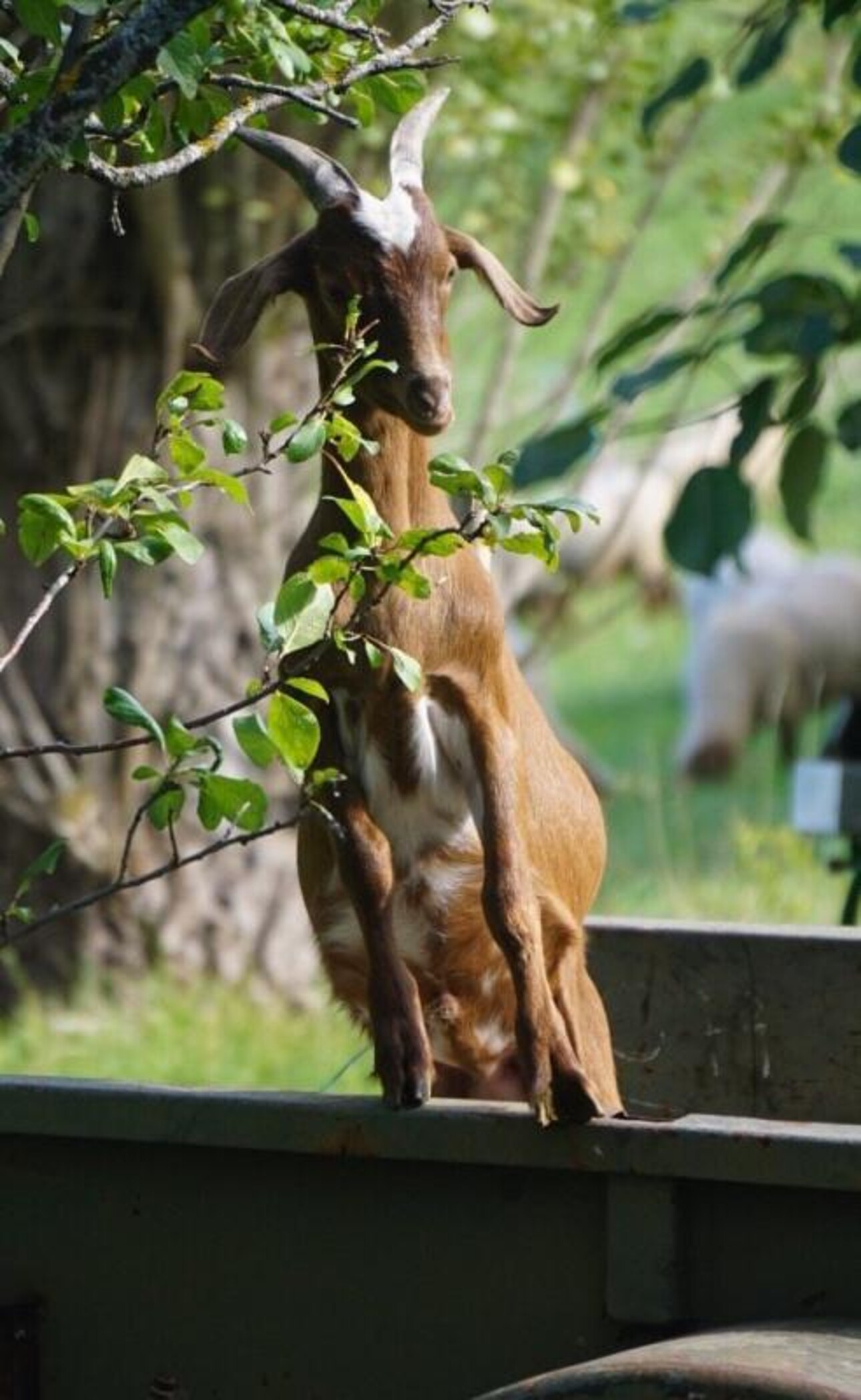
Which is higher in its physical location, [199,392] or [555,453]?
[555,453]

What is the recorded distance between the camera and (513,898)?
3.11 metres

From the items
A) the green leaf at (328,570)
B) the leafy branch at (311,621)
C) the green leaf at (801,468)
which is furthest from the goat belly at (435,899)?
the green leaf at (801,468)

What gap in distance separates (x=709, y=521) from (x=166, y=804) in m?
1.73

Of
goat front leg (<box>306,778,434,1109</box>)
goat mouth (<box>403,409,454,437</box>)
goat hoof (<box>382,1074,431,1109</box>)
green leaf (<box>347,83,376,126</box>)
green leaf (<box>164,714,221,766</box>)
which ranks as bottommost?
goat hoof (<box>382,1074,431,1109</box>)

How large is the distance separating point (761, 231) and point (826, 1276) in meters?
2.06

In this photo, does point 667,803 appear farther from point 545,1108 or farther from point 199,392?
point 199,392

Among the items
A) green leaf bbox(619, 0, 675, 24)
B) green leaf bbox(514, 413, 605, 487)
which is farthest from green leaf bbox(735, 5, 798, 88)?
green leaf bbox(514, 413, 605, 487)

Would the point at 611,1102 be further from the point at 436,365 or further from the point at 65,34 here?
the point at 65,34

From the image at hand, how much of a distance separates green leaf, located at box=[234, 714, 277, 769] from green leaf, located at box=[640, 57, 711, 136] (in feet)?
7.62

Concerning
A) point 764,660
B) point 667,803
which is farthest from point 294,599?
point 764,660

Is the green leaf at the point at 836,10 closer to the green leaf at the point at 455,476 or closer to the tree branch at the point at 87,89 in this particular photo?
the green leaf at the point at 455,476

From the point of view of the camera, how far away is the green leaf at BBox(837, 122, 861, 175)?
3754mm

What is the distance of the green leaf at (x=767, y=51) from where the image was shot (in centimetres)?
451

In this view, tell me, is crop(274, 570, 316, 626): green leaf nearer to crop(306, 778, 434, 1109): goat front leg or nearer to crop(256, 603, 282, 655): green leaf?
crop(256, 603, 282, 655): green leaf
